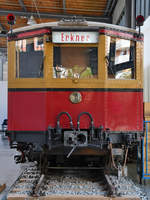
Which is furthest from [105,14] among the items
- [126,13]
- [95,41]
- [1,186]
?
[1,186]

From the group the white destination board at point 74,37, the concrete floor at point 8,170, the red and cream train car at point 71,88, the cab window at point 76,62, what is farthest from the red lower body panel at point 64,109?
the concrete floor at point 8,170

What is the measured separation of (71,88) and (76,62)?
501mm

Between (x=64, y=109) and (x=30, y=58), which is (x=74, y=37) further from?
(x=64, y=109)

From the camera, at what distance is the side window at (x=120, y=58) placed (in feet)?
14.8

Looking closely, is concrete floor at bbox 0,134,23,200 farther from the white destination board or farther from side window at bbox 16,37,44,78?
the white destination board

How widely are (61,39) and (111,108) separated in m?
1.50

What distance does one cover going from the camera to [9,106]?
454 cm

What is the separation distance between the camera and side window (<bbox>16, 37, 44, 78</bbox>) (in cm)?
449

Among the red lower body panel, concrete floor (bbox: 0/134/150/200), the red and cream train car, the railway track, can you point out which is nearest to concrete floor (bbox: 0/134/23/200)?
concrete floor (bbox: 0/134/150/200)

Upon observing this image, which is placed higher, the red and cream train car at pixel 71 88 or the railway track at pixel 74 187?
the red and cream train car at pixel 71 88

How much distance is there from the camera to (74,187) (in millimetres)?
4586

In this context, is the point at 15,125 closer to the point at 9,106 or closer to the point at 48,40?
the point at 9,106

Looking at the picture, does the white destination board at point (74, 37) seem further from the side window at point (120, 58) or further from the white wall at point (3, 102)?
the white wall at point (3, 102)

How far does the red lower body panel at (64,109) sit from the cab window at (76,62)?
33 cm
